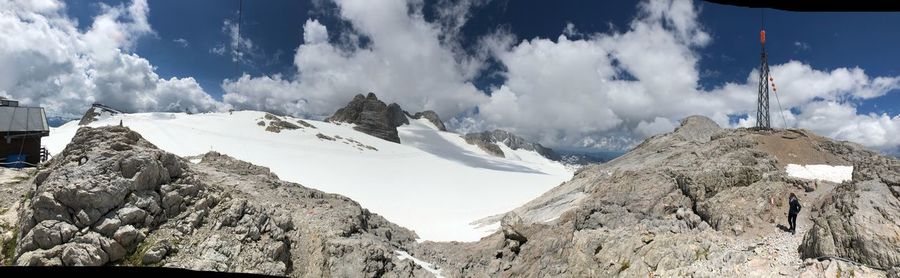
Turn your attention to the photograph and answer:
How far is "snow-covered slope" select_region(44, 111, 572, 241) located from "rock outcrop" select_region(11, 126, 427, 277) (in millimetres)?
14512

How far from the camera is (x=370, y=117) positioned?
163 metres

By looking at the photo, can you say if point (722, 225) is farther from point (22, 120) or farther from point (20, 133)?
point (22, 120)

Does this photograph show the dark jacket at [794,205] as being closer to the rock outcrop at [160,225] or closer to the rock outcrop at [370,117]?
the rock outcrop at [160,225]

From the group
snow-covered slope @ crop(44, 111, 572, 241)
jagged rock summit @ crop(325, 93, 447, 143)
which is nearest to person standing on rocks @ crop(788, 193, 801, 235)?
snow-covered slope @ crop(44, 111, 572, 241)

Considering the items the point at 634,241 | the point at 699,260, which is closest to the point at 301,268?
the point at 634,241

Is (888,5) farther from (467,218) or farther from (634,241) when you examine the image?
(467,218)

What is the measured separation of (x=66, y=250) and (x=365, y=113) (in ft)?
512

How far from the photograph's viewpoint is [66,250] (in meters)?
10.9

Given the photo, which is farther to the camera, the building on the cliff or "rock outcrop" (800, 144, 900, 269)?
the building on the cliff

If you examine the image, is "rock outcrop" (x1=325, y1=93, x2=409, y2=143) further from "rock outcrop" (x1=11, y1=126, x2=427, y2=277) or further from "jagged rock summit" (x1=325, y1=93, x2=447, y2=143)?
"rock outcrop" (x1=11, y1=126, x2=427, y2=277)

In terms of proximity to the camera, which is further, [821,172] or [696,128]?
[696,128]

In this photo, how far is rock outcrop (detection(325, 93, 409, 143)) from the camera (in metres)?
159

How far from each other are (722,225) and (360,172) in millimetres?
61866

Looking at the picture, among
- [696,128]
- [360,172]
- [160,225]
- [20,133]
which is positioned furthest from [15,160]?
[696,128]
